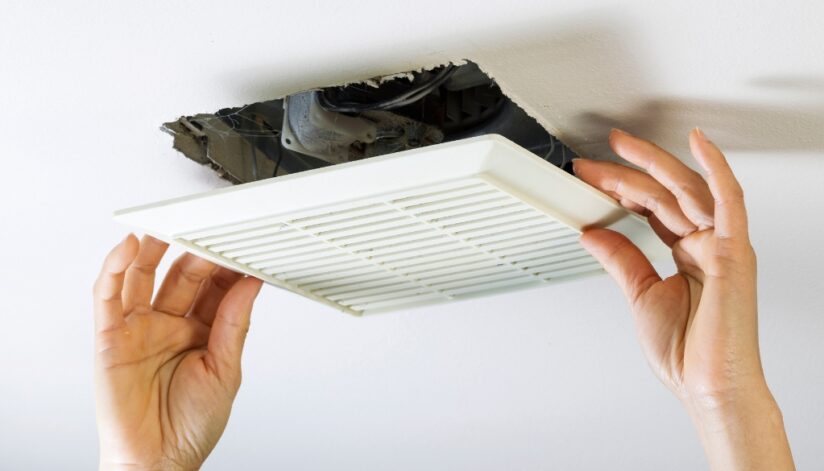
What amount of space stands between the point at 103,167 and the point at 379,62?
1.40 ft

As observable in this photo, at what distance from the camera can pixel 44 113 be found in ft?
3.89

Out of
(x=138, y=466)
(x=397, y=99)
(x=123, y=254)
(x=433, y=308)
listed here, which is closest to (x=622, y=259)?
(x=397, y=99)

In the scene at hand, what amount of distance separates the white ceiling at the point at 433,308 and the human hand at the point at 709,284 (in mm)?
77

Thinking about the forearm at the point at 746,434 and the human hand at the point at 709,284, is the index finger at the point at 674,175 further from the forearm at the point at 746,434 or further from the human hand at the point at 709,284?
the forearm at the point at 746,434

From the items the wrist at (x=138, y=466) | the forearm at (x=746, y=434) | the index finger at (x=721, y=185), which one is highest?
the index finger at (x=721, y=185)

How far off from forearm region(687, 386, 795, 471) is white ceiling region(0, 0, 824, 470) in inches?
11.7

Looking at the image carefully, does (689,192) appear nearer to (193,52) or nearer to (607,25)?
(607,25)

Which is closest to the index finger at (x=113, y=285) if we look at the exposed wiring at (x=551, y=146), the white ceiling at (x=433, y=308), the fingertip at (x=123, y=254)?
the fingertip at (x=123, y=254)

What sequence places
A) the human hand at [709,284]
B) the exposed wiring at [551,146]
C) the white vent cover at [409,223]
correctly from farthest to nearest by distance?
the exposed wiring at [551,146] → the human hand at [709,284] → the white vent cover at [409,223]

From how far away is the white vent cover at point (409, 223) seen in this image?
958 mm

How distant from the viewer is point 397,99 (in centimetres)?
114

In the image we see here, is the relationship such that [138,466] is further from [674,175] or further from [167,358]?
[674,175]

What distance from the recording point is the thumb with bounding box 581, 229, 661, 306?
1.13m

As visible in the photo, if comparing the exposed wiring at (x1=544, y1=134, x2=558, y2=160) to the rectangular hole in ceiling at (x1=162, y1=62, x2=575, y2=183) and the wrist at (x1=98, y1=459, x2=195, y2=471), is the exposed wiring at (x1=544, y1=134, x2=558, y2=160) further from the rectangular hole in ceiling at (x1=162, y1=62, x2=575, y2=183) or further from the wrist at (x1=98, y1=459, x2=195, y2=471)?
the wrist at (x1=98, y1=459, x2=195, y2=471)
